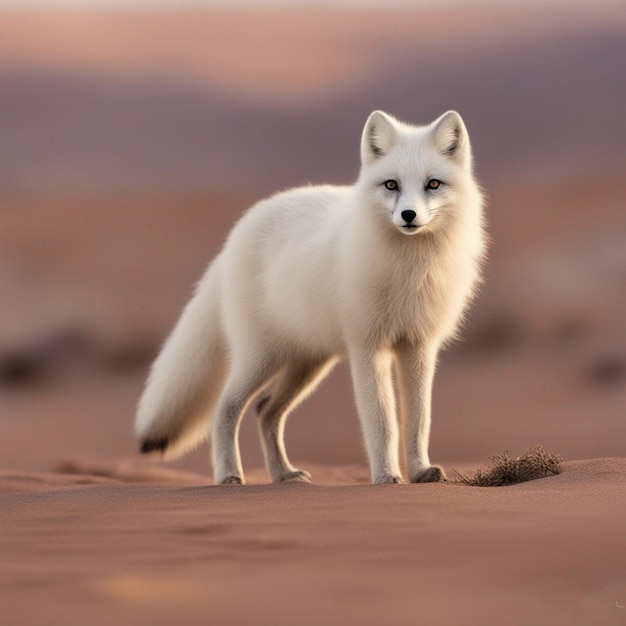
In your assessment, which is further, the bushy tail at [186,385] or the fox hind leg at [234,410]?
the bushy tail at [186,385]

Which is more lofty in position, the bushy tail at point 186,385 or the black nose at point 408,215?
the black nose at point 408,215

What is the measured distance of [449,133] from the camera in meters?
5.35

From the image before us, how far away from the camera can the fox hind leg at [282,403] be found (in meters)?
6.36

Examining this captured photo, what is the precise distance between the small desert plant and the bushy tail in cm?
160

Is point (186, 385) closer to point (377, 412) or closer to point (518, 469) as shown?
point (377, 412)

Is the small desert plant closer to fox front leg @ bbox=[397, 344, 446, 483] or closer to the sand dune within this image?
fox front leg @ bbox=[397, 344, 446, 483]

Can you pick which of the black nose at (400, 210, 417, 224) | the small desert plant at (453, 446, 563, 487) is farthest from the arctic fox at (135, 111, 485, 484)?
the small desert plant at (453, 446, 563, 487)

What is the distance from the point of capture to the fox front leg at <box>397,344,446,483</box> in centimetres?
562

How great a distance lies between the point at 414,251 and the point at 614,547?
2.09 metres

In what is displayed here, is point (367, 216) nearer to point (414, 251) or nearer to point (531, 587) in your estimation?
point (414, 251)

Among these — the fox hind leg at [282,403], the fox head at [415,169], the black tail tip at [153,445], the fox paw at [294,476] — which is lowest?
the fox paw at [294,476]

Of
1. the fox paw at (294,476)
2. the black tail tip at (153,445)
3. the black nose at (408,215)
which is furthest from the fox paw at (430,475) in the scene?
the black tail tip at (153,445)

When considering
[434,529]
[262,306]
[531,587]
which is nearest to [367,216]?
[262,306]

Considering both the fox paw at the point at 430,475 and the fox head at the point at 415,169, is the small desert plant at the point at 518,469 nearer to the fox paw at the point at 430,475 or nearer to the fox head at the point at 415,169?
the fox paw at the point at 430,475
